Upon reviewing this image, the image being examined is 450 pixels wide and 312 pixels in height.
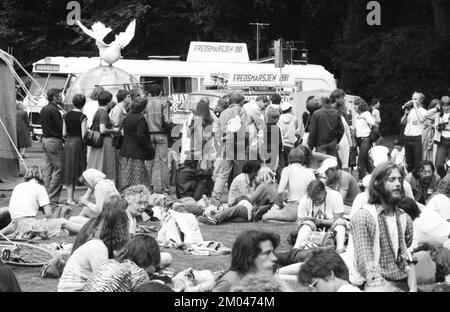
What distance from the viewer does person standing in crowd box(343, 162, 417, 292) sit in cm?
825

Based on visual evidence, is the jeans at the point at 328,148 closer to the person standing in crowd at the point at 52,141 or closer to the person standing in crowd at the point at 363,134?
the person standing in crowd at the point at 363,134

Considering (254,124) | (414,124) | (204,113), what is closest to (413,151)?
(414,124)

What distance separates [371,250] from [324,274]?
51 centimetres

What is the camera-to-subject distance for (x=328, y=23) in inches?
1737

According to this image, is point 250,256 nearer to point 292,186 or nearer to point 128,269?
point 128,269

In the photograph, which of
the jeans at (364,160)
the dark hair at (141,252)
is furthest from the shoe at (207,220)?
the dark hair at (141,252)

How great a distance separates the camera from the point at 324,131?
17578 millimetres

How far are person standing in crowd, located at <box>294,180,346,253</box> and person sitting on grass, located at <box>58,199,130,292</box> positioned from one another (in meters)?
3.43

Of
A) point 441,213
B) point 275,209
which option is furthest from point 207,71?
point 441,213

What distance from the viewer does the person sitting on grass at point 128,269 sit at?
8.37 meters

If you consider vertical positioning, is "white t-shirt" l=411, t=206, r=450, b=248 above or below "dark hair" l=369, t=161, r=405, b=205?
below

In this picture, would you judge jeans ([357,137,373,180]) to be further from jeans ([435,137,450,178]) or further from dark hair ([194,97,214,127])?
dark hair ([194,97,214,127])

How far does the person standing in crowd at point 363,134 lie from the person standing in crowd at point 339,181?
628 cm

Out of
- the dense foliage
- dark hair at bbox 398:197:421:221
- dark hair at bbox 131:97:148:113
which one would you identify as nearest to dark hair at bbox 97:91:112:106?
dark hair at bbox 131:97:148:113
